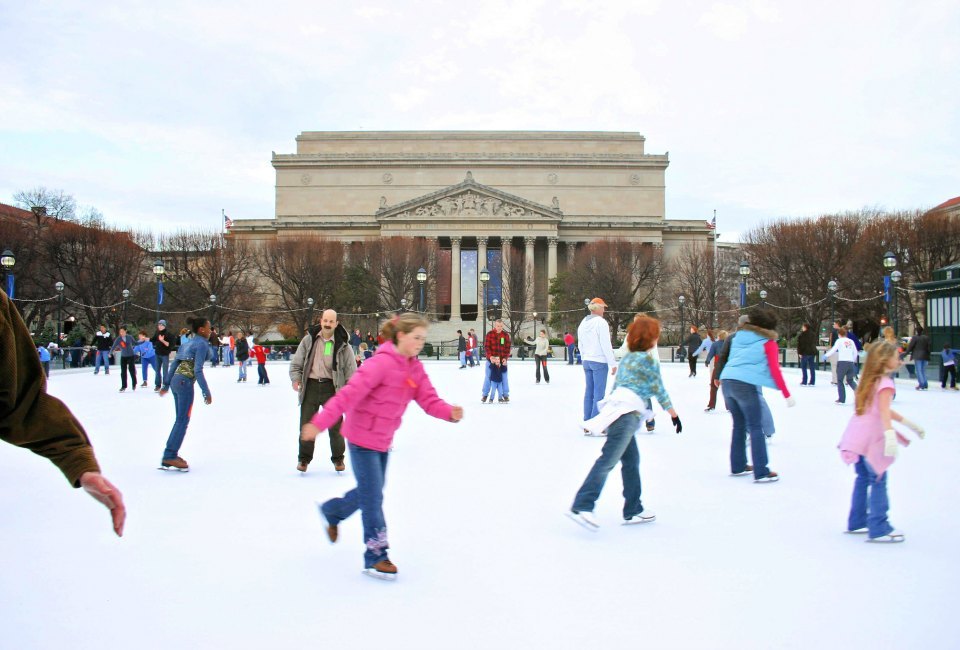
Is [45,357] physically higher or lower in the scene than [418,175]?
lower

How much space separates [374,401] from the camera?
426cm

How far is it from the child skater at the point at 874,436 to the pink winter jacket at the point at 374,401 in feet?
8.33

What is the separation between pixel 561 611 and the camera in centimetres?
366

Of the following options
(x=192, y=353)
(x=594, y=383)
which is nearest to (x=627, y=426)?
(x=192, y=353)

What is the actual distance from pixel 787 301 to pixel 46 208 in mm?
42964

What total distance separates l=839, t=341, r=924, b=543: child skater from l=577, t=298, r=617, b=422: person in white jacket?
481 centimetres

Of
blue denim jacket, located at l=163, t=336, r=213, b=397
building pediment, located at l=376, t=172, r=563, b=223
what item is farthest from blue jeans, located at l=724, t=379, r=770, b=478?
building pediment, located at l=376, t=172, r=563, b=223

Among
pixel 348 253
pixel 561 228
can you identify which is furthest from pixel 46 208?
pixel 561 228

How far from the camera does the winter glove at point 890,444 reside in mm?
4562

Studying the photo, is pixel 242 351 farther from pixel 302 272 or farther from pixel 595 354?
pixel 302 272

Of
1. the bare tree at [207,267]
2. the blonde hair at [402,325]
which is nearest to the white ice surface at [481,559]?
the blonde hair at [402,325]

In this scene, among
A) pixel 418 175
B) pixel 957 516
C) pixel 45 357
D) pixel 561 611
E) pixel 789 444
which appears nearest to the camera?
pixel 561 611

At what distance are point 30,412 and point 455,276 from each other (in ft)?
202

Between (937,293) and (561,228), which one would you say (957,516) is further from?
(561,228)
